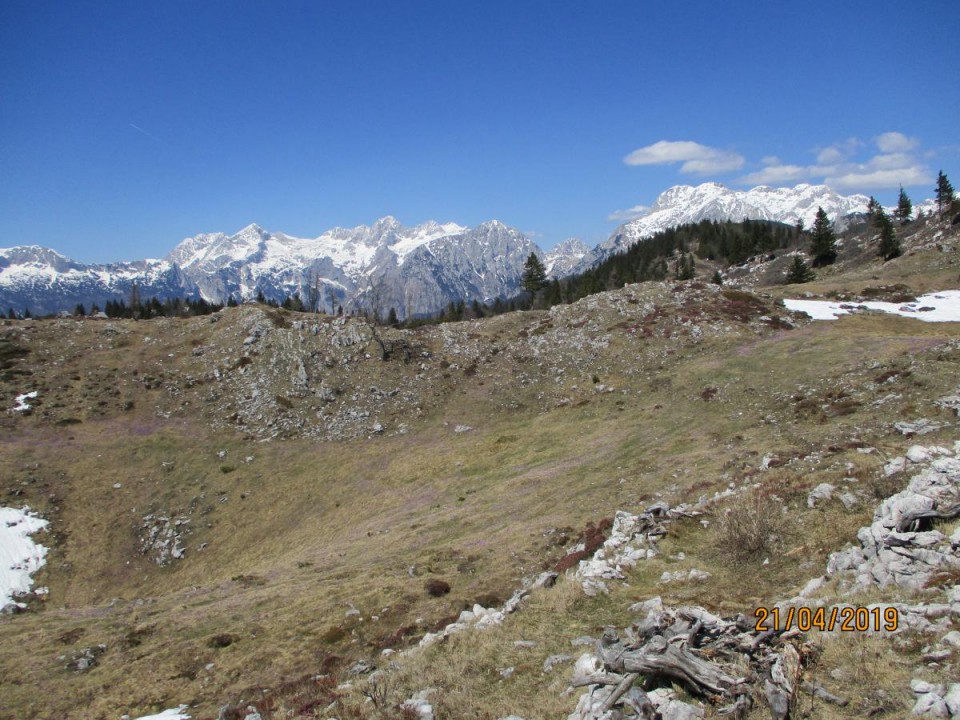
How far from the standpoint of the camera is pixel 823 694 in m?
9.09

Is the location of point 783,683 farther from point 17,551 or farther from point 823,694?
point 17,551

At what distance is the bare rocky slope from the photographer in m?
12.4

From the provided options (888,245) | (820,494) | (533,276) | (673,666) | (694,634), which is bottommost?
(820,494)

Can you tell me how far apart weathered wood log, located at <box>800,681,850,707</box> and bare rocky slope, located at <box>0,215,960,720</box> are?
2.1 inches

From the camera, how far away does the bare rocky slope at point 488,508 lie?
1238cm

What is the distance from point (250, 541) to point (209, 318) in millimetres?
45703

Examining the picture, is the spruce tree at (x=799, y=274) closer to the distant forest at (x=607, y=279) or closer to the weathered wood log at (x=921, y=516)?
the distant forest at (x=607, y=279)

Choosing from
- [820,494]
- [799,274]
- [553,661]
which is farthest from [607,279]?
[553,661]

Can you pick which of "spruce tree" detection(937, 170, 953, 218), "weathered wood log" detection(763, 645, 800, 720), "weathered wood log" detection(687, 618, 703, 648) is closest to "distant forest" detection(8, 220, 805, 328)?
"spruce tree" detection(937, 170, 953, 218)

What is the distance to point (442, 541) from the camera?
1195 inches

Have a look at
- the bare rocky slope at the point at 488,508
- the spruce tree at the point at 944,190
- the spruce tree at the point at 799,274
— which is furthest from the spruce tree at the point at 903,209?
the bare rocky slope at the point at 488,508

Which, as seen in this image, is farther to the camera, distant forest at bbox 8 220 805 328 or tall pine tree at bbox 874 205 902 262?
distant forest at bbox 8 220 805 328

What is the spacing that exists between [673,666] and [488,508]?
2480cm

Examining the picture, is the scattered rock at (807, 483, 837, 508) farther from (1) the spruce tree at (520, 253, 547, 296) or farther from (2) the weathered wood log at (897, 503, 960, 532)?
(1) the spruce tree at (520, 253, 547, 296)
